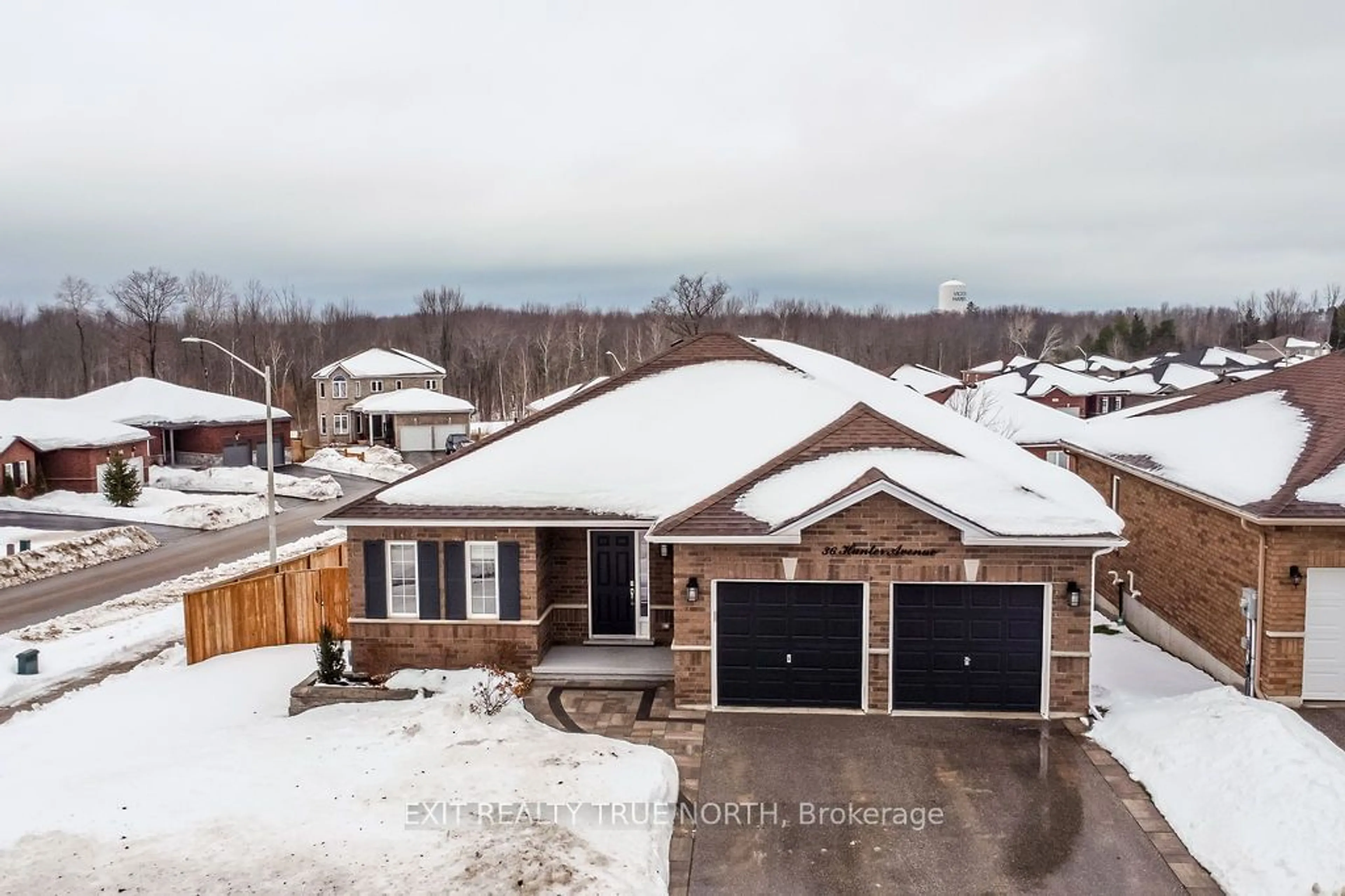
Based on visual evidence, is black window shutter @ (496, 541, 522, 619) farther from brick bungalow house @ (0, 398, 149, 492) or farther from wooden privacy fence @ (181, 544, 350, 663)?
brick bungalow house @ (0, 398, 149, 492)

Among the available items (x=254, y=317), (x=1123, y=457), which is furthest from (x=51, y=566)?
(x=254, y=317)

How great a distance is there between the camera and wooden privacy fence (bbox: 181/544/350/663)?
16.7m

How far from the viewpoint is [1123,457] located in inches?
760

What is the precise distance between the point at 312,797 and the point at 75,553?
21436 mm

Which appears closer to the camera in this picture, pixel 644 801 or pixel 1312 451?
pixel 644 801

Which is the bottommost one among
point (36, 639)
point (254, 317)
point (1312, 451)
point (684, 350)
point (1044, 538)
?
point (36, 639)

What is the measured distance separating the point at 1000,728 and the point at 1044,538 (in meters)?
2.91

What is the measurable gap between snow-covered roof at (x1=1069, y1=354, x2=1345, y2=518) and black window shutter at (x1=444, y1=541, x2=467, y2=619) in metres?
12.7

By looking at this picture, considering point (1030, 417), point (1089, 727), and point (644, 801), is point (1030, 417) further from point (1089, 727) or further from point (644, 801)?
point (644, 801)

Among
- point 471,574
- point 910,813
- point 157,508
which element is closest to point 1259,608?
point 910,813

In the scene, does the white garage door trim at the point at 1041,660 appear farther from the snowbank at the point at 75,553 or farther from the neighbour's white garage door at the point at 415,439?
the neighbour's white garage door at the point at 415,439

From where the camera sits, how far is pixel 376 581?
601 inches

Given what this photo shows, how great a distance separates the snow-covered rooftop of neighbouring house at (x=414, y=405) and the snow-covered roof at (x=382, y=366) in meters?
3.49

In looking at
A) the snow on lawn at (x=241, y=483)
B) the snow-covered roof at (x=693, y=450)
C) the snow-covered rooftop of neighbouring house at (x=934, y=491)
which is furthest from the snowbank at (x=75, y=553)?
the snow-covered rooftop of neighbouring house at (x=934, y=491)
